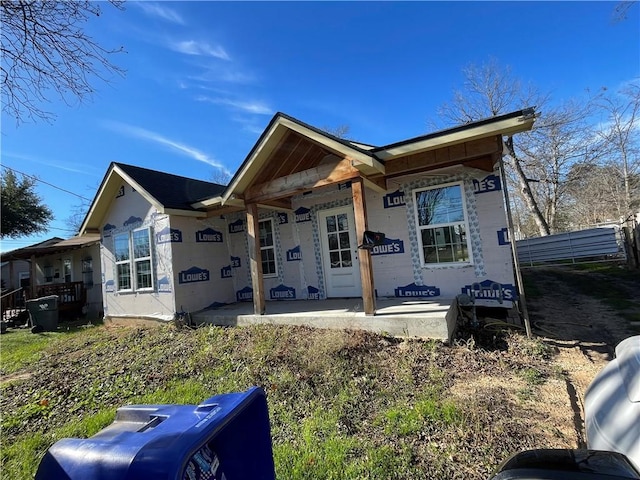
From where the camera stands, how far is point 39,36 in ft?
14.2

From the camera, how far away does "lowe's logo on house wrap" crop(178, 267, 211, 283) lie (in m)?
8.36

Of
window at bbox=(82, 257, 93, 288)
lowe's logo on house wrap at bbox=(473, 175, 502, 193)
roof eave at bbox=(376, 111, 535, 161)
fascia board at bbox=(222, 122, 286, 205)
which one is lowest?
window at bbox=(82, 257, 93, 288)

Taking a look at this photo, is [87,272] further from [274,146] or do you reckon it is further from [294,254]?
[274,146]

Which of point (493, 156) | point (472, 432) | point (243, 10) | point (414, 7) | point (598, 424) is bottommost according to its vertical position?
point (472, 432)

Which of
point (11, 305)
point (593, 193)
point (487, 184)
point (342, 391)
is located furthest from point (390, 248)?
point (593, 193)

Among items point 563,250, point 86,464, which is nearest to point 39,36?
point 86,464

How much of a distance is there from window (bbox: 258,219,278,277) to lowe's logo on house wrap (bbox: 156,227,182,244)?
224cm

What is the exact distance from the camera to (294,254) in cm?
874

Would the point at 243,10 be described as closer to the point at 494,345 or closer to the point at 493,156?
the point at 493,156

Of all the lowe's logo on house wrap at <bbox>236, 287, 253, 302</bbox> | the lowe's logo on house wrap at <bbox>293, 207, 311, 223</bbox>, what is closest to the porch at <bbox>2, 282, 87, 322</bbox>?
the lowe's logo on house wrap at <bbox>236, 287, 253, 302</bbox>

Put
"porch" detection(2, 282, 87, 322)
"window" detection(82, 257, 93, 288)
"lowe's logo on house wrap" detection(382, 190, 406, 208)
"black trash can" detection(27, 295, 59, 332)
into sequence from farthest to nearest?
"window" detection(82, 257, 93, 288), "porch" detection(2, 282, 87, 322), "black trash can" detection(27, 295, 59, 332), "lowe's logo on house wrap" detection(382, 190, 406, 208)

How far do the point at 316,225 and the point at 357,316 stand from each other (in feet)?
10.6

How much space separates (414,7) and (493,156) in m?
5.90

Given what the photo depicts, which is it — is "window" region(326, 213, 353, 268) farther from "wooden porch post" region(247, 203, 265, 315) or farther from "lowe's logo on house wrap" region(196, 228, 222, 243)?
"lowe's logo on house wrap" region(196, 228, 222, 243)
